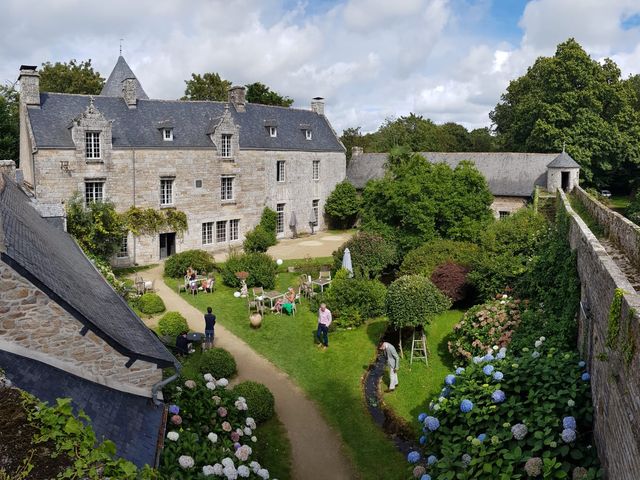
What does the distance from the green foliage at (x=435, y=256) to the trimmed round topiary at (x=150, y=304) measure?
977 centimetres

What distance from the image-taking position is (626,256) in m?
12.0

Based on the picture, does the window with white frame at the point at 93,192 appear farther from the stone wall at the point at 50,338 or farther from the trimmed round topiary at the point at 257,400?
the stone wall at the point at 50,338

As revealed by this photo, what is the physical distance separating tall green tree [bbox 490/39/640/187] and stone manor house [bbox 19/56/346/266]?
1646 cm

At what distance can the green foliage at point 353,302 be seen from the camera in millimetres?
19109

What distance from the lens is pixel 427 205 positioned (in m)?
24.7

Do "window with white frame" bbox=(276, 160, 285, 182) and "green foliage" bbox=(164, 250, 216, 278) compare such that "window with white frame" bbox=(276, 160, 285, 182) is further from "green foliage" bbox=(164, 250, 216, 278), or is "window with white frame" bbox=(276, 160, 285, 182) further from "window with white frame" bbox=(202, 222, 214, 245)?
"green foliage" bbox=(164, 250, 216, 278)

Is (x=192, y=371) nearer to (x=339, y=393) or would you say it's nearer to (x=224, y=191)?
(x=339, y=393)

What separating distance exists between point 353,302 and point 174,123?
16.5 metres

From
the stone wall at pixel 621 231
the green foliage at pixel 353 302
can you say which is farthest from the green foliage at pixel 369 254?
the stone wall at pixel 621 231

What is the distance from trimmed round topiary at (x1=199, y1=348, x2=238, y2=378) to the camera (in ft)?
47.1

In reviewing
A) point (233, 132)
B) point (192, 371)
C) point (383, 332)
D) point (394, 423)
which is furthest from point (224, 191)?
point (394, 423)

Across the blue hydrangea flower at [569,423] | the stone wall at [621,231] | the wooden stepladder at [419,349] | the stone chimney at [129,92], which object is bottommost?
the wooden stepladder at [419,349]

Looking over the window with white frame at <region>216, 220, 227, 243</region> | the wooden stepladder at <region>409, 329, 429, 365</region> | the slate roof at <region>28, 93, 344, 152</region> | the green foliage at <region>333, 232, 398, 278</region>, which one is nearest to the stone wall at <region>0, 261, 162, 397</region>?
the wooden stepladder at <region>409, 329, 429, 365</region>

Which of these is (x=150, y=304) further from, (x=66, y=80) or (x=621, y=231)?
(x=66, y=80)
